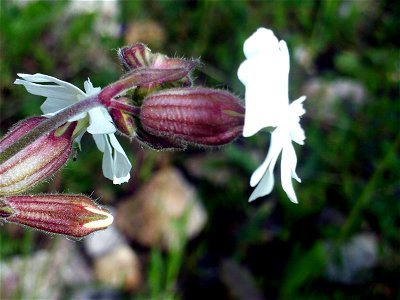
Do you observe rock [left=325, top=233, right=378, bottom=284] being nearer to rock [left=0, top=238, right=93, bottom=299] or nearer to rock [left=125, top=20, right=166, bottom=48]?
rock [left=0, top=238, right=93, bottom=299]

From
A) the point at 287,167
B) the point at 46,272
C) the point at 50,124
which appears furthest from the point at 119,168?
the point at 46,272

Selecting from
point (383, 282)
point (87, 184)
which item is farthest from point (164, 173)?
point (383, 282)

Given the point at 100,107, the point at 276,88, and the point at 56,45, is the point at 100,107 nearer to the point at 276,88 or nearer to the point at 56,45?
the point at 276,88

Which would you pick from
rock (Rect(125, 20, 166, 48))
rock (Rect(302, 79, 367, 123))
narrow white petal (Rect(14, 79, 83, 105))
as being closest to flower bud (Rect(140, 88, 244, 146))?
narrow white petal (Rect(14, 79, 83, 105))

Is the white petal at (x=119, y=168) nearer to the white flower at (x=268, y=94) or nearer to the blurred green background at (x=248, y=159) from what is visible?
the white flower at (x=268, y=94)

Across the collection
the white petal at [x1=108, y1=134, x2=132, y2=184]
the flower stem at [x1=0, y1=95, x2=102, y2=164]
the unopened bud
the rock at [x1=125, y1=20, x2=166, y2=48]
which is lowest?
the white petal at [x1=108, y1=134, x2=132, y2=184]
